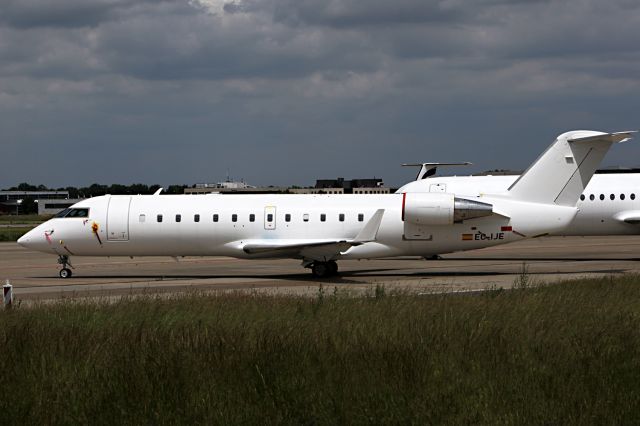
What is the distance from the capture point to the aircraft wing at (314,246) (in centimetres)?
2666

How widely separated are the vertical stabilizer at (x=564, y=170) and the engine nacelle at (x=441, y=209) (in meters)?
1.59

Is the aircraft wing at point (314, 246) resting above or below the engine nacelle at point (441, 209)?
below

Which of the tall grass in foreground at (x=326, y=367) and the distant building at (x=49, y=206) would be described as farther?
the distant building at (x=49, y=206)

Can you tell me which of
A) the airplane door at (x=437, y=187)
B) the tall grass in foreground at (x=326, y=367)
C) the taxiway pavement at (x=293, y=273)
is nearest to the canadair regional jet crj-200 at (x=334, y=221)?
the taxiway pavement at (x=293, y=273)

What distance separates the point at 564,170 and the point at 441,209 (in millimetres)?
4129

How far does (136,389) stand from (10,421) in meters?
1.37

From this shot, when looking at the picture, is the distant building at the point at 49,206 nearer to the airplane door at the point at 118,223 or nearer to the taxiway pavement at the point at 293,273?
the taxiway pavement at the point at 293,273

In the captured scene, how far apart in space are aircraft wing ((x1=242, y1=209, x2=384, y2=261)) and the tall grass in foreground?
11422 mm

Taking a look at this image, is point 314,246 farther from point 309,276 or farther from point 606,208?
point 606,208

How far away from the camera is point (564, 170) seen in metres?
27.6

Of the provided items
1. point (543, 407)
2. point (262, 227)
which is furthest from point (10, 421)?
point (262, 227)

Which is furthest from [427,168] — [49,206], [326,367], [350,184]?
[49,206]

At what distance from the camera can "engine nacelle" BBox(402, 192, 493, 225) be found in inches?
1062

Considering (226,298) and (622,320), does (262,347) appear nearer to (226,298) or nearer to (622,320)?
(622,320)
